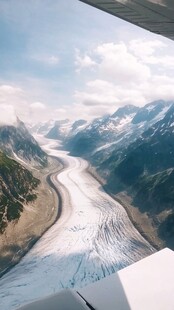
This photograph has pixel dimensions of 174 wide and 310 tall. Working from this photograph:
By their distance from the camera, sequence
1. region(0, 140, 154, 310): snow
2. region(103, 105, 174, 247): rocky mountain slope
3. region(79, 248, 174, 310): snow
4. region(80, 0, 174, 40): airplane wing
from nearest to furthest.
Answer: region(80, 0, 174, 40): airplane wing < region(79, 248, 174, 310): snow < region(0, 140, 154, 310): snow < region(103, 105, 174, 247): rocky mountain slope

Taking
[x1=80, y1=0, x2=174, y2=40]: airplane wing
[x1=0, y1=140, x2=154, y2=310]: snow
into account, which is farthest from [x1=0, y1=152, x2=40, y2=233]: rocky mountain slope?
[x1=80, y1=0, x2=174, y2=40]: airplane wing

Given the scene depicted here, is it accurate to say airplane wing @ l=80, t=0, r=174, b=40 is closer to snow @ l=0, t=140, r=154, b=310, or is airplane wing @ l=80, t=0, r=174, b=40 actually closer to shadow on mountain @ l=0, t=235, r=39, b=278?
snow @ l=0, t=140, r=154, b=310

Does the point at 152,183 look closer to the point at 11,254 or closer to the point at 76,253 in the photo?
the point at 76,253

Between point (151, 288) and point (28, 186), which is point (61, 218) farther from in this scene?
point (151, 288)

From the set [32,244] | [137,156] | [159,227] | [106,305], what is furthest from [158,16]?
[137,156]

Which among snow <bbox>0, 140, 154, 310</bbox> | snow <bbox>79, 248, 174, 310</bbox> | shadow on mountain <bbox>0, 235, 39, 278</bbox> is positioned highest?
snow <bbox>79, 248, 174, 310</bbox>

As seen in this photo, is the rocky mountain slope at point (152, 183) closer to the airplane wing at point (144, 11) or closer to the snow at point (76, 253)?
the snow at point (76, 253)
